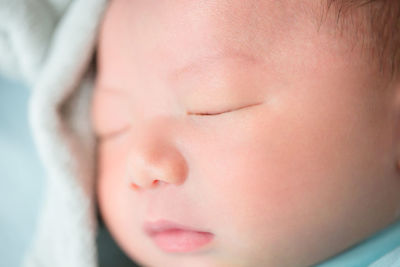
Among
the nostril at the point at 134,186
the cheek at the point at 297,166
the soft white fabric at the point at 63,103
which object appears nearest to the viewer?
the cheek at the point at 297,166

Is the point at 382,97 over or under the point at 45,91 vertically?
over

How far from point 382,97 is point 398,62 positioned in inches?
2.4

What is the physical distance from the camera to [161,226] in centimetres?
75

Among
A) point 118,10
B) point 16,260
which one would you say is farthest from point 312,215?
point 16,260

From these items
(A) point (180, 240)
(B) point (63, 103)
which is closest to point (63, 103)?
(B) point (63, 103)

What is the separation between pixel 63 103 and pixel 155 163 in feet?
1.18

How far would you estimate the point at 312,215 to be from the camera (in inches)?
26.7

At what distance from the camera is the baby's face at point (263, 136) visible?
0.66 metres

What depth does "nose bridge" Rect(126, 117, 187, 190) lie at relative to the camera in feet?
2.32

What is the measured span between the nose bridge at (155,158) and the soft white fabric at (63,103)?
0.20 metres

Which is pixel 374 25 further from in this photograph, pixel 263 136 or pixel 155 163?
pixel 155 163

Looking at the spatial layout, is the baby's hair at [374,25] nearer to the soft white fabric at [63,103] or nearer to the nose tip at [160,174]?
the nose tip at [160,174]

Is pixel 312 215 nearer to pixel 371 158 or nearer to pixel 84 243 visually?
pixel 371 158

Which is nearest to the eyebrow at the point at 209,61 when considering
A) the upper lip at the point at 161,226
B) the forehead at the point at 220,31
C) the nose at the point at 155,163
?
the forehead at the point at 220,31
